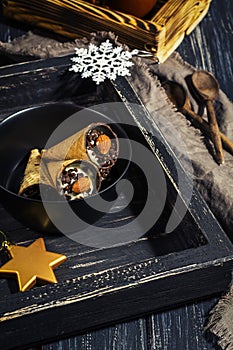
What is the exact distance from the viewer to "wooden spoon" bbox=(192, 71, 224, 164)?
3.00ft

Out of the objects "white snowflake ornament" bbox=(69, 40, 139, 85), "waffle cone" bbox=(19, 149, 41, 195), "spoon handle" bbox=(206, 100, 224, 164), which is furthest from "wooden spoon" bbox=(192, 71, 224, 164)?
"waffle cone" bbox=(19, 149, 41, 195)

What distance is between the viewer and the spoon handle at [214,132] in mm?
885

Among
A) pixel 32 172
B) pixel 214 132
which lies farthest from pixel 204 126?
pixel 32 172

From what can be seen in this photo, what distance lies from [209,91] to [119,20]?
16 cm

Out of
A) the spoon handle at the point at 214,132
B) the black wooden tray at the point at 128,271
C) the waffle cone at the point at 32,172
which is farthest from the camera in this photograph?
the spoon handle at the point at 214,132

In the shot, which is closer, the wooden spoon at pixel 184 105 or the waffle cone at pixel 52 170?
the waffle cone at pixel 52 170

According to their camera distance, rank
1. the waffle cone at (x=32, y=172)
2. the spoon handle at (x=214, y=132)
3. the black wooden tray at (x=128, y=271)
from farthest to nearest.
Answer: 1. the spoon handle at (x=214, y=132)
2. the waffle cone at (x=32, y=172)
3. the black wooden tray at (x=128, y=271)

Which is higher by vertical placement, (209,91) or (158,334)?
(209,91)

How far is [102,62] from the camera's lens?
0.87m

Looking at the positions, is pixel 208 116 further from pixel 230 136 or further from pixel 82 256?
pixel 82 256

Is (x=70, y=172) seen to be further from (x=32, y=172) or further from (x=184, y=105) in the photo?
(x=184, y=105)

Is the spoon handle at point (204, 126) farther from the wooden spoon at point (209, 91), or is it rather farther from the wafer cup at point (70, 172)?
the wafer cup at point (70, 172)

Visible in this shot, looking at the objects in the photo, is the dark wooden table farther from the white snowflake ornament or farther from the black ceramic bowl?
the white snowflake ornament

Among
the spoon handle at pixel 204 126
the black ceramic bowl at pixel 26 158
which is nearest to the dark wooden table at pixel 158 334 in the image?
the black ceramic bowl at pixel 26 158
